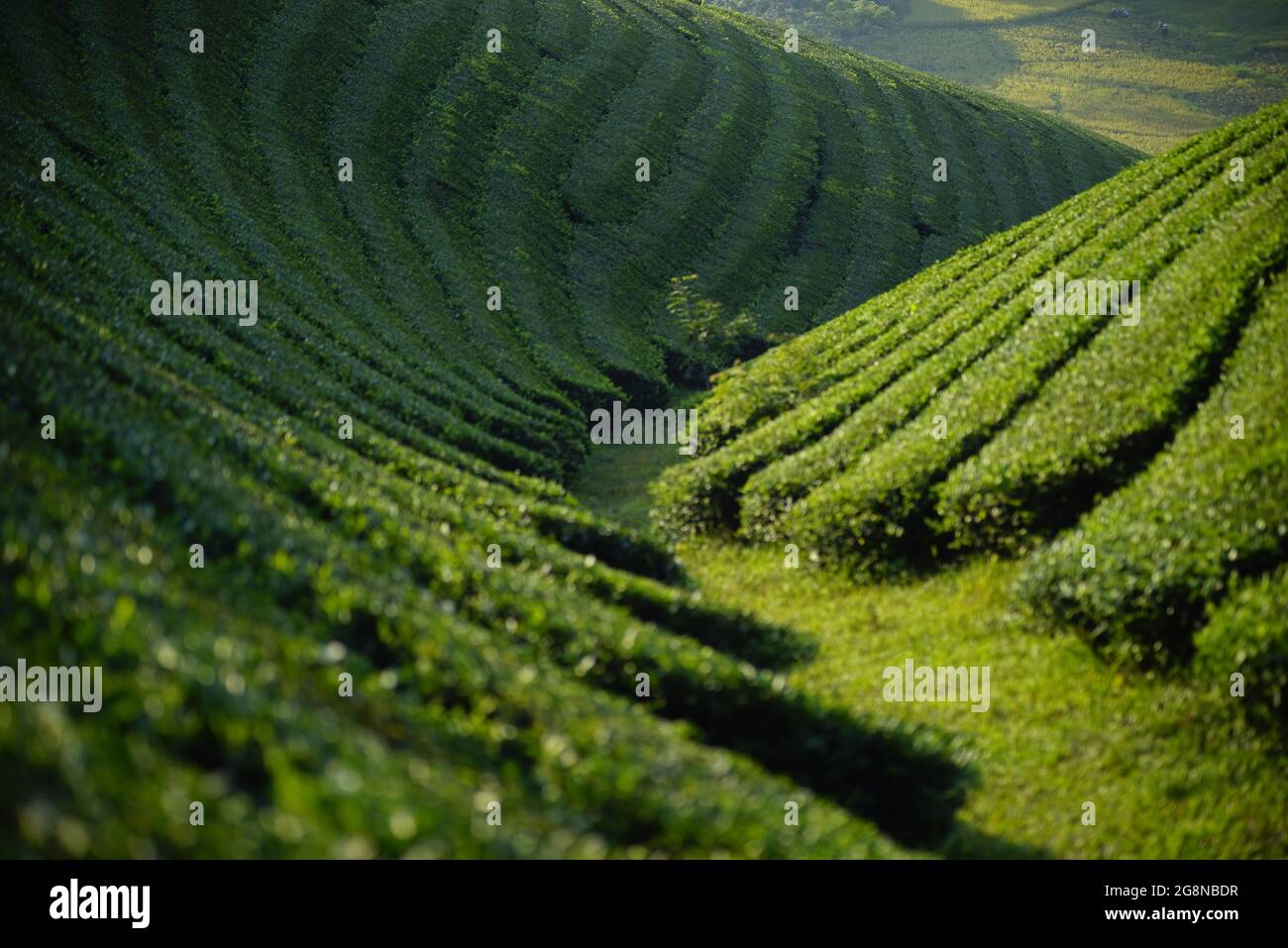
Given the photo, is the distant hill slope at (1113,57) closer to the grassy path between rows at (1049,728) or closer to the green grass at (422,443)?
the green grass at (422,443)

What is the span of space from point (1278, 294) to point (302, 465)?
64.0 ft

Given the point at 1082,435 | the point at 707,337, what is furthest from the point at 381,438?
the point at 707,337

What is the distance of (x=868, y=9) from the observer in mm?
195500

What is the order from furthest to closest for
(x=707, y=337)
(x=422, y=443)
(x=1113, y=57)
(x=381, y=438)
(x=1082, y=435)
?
(x=1113, y=57)
(x=707, y=337)
(x=422, y=443)
(x=381, y=438)
(x=1082, y=435)

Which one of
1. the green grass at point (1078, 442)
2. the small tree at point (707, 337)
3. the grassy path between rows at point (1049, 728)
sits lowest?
the grassy path between rows at point (1049, 728)

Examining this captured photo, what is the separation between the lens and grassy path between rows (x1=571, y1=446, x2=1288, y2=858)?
34.1ft

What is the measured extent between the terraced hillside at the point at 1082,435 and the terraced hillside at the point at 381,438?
159 inches

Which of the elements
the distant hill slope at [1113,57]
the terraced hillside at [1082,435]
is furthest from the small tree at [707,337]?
the distant hill slope at [1113,57]

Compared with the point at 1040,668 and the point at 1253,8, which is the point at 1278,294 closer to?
the point at 1040,668

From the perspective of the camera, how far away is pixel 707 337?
132 ft

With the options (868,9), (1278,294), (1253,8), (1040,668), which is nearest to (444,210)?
(1278,294)

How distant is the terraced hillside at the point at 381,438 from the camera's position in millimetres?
6863

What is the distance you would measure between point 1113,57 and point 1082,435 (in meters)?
191

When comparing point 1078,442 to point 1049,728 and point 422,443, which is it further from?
point 422,443
